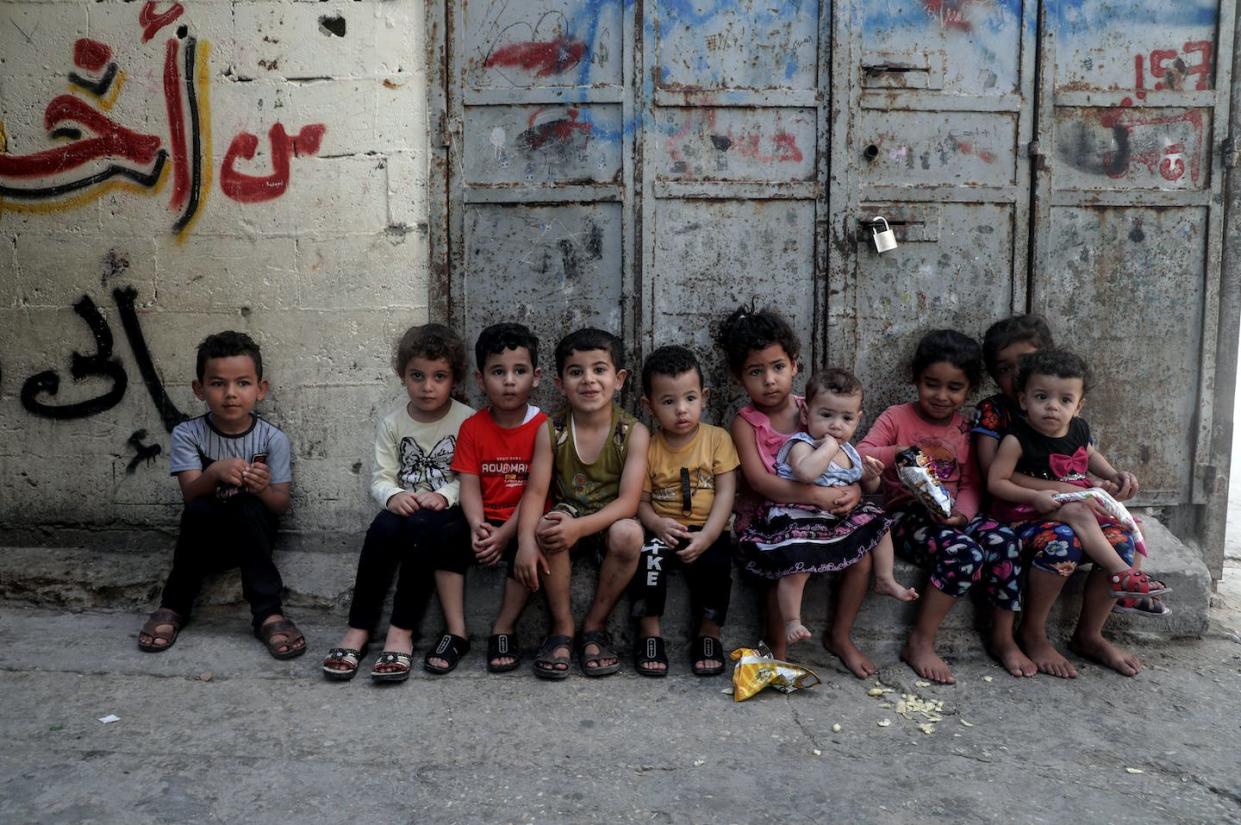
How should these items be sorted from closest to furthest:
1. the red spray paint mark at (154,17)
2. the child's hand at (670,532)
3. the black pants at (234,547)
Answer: the child's hand at (670,532) < the black pants at (234,547) < the red spray paint mark at (154,17)

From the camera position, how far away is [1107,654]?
3.25 meters

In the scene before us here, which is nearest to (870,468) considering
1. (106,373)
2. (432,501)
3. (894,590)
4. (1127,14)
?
(894,590)

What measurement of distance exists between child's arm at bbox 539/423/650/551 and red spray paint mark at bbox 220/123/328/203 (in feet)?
5.63

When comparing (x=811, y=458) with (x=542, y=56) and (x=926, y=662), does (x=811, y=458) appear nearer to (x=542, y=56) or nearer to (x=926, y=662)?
(x=926, y=662)

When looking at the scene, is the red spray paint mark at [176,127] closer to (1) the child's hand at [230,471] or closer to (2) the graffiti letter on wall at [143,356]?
(2) the graffiti letter on wall at [143,356]

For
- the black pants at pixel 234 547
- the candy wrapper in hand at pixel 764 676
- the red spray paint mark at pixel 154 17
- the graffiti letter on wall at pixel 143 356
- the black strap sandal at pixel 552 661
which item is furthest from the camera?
the graffiti letter on wall at pixel 143 356

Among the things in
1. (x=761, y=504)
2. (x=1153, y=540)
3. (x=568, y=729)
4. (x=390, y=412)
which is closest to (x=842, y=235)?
(x=761, y=504)

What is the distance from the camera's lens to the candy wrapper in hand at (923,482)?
10.6 ft

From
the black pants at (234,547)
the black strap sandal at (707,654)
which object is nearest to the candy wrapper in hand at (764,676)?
the black strap sandal at (707,654)

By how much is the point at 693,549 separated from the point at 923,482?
31.6 inches

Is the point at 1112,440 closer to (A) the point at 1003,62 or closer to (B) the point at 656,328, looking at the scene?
(A) the point at 1003,62

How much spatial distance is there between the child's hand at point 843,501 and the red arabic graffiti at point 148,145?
2360mm

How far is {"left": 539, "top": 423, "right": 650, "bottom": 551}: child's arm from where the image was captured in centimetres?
314

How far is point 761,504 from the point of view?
11.1 feet
